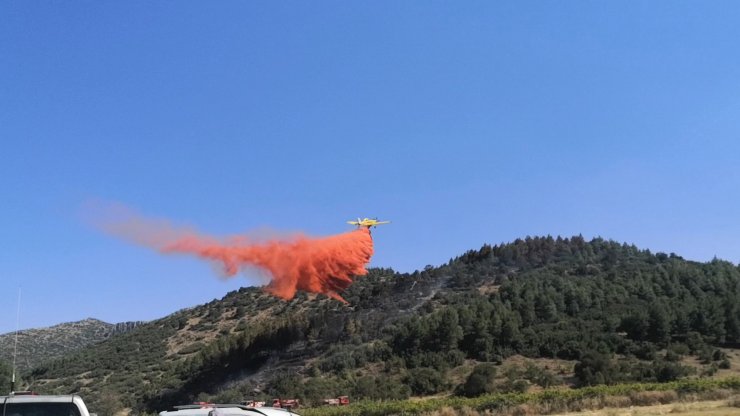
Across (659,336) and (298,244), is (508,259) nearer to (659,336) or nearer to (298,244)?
(659,336)

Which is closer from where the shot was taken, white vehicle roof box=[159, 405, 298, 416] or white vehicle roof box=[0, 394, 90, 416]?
white vehicle roof box=[159, 405, 298, 416]

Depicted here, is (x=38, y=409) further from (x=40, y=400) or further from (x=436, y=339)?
(x=436, y=339)

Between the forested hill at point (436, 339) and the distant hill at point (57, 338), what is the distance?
11742 millimetres

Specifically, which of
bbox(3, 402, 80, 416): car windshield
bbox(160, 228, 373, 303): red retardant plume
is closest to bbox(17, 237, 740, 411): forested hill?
bbox(160, 228, 373, 303): red retardant plume

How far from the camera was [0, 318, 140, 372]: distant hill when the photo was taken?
98.4 meters

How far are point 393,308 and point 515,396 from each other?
53.8 m

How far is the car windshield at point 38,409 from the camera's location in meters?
9.75

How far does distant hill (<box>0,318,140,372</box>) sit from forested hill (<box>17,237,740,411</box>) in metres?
11.7

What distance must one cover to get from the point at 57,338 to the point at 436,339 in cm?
8193

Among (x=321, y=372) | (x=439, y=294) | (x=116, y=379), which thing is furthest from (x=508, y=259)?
(x=116, y=379)

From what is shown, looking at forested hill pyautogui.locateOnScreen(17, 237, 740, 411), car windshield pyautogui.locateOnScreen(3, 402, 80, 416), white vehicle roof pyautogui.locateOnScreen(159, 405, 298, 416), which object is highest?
forested hill pyautogui.locateOnScreen(17, 237, 740, 411)

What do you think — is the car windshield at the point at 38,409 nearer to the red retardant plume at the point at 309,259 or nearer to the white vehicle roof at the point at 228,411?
the white vehicle roof at the point at 228,411

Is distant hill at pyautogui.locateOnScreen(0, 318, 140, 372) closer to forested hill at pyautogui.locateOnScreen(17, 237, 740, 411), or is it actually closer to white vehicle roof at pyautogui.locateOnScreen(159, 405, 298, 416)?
forested hill at pyautogui.locateOnScreen(17, 237, 740, 411)

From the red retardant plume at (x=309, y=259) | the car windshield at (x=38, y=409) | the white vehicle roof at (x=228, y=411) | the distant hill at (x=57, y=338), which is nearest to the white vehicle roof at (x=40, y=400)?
the car windshield at (x=38, y=409)
